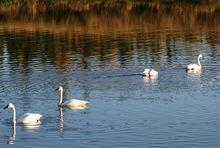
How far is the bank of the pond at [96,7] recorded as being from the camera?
81.1 m

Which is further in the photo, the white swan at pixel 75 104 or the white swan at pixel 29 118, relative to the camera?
the white swan at pixel 75 104

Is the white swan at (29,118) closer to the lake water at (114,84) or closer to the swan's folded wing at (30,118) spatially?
the swan's folded wing at (30,118)

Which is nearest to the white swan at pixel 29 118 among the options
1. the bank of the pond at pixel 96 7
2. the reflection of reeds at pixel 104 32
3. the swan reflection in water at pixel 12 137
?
the swan reflection in water at pixel 12 137

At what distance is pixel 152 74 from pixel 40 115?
12.1 metres

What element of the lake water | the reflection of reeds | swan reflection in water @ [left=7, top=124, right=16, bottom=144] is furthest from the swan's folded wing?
the reflection of reeds

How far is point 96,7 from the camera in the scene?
86.0 metres

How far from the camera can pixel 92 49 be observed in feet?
184

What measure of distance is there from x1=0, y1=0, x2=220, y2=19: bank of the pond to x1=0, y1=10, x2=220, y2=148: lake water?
10.2 m

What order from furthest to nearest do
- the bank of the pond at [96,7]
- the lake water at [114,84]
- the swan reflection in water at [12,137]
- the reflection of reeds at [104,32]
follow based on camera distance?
the bank of the pond at [96,7]
the reflection of reeds at [104,32]
the lake water at [114,84]
the swan reflection in water at [12,137]

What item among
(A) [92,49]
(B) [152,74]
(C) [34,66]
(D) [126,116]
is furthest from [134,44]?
(D) [126,116]

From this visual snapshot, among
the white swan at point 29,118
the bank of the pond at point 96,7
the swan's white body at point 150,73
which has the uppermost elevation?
the bank of the pond at point 96,7

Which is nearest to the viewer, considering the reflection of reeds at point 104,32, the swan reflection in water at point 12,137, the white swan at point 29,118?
the swan reflection in water at point 12,137

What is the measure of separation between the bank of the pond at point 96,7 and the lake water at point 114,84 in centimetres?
1021

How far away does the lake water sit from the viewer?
29.4 m
